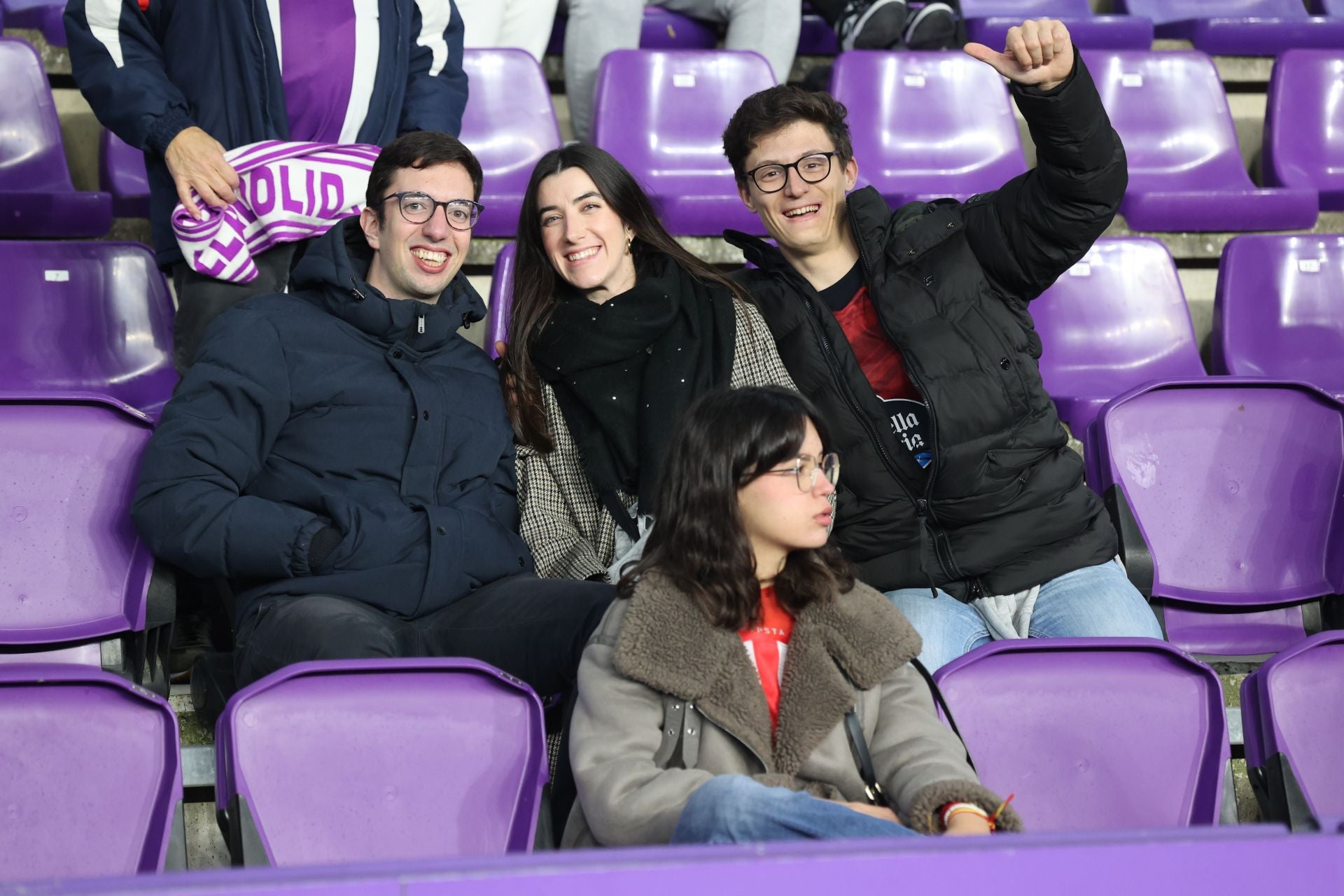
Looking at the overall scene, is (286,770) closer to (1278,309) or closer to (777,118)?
(777,118)

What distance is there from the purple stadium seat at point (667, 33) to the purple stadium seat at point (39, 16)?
1355 mm

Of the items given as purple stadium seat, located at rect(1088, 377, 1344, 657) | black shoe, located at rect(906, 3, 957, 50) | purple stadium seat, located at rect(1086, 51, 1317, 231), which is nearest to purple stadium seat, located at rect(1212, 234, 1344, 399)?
purple stadium seat, located at rect(1086, 51, 1317, 231)

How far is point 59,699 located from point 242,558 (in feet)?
1.28

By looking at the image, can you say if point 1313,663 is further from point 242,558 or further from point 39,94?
point 39,94

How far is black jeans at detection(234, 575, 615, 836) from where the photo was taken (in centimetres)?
197

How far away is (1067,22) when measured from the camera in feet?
14.6

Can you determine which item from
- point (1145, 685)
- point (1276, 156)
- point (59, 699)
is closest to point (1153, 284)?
point (1276, 156)

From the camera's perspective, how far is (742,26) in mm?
4152

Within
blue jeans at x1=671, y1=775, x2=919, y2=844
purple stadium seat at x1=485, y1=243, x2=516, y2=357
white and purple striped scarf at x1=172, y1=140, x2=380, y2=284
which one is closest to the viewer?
blue jeans at x1=671, y1=775, x2=919, y2=844

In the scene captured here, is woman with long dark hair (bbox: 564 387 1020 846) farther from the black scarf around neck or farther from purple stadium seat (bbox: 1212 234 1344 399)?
purple stadium seat (bbox: 1212 234 1344 399)

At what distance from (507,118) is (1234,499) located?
208 centimetres

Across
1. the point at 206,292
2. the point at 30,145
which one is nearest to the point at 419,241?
the point at 206,292

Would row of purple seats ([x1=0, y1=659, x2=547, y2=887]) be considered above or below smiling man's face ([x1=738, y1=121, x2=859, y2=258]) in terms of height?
below

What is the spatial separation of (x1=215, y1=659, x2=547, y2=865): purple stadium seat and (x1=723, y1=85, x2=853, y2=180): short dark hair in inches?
43.8
